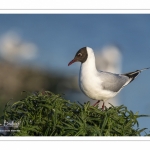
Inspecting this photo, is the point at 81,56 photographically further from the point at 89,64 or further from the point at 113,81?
the point at 113,81

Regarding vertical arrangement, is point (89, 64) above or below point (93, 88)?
above

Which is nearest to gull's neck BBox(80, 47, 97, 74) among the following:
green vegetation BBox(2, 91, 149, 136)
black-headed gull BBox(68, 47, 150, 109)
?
black-headed gull BBox(68, 47, 150, 109)

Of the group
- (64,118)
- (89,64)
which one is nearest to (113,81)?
(89,64)

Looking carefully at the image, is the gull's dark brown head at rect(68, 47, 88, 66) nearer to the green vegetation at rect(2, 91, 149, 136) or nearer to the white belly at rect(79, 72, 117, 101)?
the white belly at rect(79, 72, 117, 101)

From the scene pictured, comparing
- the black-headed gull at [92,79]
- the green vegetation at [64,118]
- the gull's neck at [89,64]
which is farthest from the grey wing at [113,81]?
the green vegetation at [64,118]
